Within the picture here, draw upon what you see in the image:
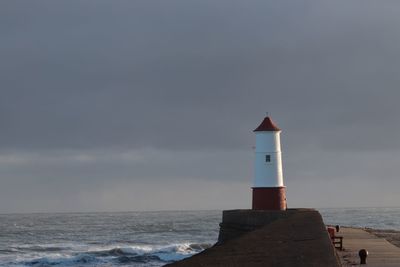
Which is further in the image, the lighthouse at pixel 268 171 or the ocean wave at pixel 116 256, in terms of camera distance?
the ocean wave at pixel 116 256

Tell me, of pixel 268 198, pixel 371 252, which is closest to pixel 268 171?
pixel 268 198

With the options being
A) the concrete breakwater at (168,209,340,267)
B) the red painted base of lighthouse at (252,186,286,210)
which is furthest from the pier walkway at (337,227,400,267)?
the red painted base of lighthouse at (252,186,286,210)

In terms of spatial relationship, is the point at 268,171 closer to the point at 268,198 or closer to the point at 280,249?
the point at 268,198

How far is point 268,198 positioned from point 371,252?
6097 mm

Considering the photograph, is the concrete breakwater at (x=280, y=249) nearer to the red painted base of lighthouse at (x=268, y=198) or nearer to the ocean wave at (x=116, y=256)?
the red painted base of lighthouse at (x=268, y=198)

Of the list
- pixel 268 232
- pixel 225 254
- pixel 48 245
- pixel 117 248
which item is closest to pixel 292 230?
pixel 268 232

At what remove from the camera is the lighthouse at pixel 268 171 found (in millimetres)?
24547

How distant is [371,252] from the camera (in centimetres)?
1880

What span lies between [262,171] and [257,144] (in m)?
0.90

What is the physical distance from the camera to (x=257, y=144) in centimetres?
2494

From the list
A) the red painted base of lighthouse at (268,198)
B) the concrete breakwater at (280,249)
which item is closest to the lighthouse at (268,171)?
the red painted base of lighthouse at (268,198)

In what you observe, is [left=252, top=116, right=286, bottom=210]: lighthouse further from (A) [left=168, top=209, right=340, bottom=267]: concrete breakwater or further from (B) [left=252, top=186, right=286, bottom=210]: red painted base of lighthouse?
(A) [left=168, top=209, right=340, bottom=267]: concrete breakwater

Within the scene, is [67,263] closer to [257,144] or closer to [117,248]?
[117,248]

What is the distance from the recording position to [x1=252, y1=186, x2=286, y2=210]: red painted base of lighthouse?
24.5 meters
